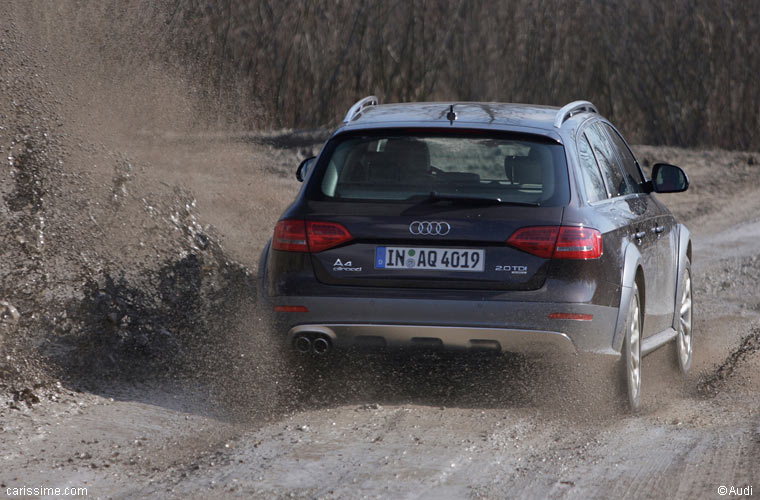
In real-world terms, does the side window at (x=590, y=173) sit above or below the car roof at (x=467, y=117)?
below

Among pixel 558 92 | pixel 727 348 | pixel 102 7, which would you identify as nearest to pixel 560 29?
pixel 558 92

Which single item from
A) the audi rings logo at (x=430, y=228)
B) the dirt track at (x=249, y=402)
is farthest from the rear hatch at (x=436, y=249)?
the dirt track at (x=249, y=402)

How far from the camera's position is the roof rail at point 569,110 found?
20.5 feet

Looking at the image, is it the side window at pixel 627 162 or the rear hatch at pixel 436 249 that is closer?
the rear hatch at pixel 436 249

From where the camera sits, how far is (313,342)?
19.3 feet

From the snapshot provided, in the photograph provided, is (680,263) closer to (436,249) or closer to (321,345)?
(436,249)

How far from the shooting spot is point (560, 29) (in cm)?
1961

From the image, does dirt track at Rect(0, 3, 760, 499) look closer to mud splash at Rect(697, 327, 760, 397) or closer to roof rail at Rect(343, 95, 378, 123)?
mud splash at Rect(697, 327, 760, 397)

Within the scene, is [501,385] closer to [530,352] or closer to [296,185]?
[530,352]

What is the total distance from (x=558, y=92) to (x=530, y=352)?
48.0 ft

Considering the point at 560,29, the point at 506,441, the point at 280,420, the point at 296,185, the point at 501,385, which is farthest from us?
the point at 560,29

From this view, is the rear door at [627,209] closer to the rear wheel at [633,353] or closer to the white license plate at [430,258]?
the rear wheel at [633,353]

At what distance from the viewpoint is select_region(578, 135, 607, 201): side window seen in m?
6.02

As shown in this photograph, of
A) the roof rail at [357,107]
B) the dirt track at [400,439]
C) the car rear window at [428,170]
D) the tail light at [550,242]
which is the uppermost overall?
the roof rail at [357,107]
